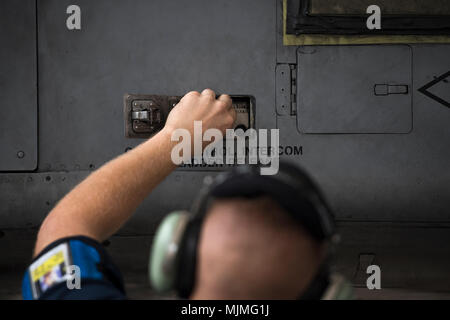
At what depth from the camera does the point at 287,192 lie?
0.46m

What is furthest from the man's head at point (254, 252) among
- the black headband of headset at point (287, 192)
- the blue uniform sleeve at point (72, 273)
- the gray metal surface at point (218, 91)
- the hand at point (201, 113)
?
the gray metal surface at point (218, 91)

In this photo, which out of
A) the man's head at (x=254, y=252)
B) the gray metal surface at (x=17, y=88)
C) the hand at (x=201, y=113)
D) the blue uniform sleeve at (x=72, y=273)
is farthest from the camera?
the gray metal surface at (x=17, y=88)

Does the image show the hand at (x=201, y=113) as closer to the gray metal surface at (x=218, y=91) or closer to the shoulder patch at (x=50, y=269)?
the shoulder patch at (x=50, y=269)

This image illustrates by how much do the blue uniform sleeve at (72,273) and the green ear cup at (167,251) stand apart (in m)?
0.14

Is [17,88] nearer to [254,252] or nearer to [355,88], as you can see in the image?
[355,88]

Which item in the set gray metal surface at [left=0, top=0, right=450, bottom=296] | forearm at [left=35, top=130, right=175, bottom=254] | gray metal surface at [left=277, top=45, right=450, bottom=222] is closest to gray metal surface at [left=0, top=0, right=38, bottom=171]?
gray metal surface at [left=0, top=0, right=450, bottom=296]

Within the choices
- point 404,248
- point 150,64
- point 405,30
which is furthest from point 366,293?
point 150,64

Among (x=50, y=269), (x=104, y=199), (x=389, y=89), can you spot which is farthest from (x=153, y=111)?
(x=50, y=269)

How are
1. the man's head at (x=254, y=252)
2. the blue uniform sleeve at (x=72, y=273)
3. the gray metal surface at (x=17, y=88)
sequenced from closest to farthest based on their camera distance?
the man's head at (x=254, y=252)
the blue uniform sleeve at (x=72, y=273)
the gray metal surface at (x=17, y=88)

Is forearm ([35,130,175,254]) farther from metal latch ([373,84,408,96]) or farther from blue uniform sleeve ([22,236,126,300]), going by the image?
metal latch ([373,84,408,96])

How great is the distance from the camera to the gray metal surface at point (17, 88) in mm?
2111

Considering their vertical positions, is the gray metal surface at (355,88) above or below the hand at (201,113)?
above

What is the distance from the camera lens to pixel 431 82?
2.14 meters

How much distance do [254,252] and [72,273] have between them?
330 millimetres
